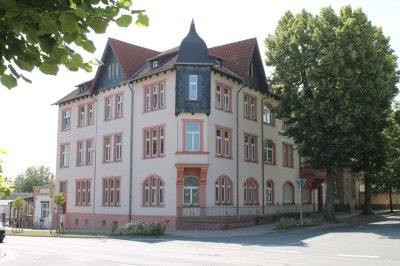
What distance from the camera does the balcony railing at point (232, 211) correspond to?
100 ft

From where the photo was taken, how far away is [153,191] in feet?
107

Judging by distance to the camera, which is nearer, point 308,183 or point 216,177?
point 216,177

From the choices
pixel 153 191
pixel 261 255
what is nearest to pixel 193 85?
pixel 153 191

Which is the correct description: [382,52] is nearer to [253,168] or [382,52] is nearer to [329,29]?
[329,29]

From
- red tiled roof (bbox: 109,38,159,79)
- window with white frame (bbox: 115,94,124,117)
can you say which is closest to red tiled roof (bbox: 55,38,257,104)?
red tiled roof (bbox: 109,38,159,79)

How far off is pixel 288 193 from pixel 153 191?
1371 centimetres

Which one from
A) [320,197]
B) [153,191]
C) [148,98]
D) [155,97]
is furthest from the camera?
[320,197]

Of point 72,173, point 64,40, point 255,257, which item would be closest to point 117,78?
point 72,173

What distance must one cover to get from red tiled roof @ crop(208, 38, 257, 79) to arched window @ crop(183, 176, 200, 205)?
9.02 meters

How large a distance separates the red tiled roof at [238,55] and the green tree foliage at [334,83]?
344 cm

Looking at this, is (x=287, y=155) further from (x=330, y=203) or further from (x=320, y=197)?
(x=330, y=203)

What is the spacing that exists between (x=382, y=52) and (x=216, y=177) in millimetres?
13675

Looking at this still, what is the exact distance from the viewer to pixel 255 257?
15.1 meters

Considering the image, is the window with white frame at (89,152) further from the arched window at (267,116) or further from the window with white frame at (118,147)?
the arched window at (267,116)
